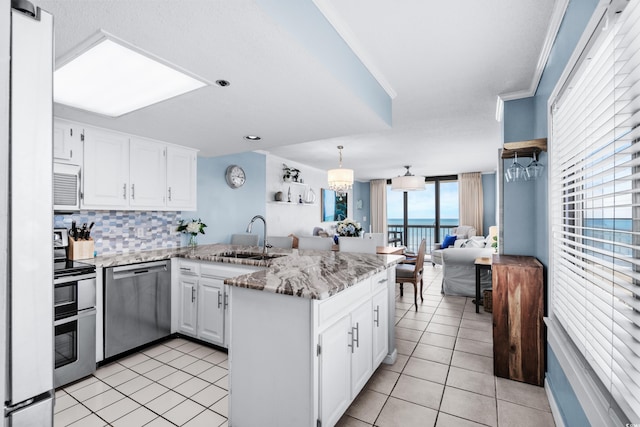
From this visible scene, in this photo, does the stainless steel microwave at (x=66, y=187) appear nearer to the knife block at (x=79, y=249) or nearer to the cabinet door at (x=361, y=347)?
the knife block at (x=79, y=249)

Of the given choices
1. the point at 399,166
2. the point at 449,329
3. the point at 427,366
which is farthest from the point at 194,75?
the point at 399,166

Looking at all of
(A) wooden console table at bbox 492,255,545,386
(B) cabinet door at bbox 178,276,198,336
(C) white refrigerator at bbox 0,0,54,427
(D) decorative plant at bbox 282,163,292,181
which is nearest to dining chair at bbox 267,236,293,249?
(B) cabinet door at bbox 178,276,198,336

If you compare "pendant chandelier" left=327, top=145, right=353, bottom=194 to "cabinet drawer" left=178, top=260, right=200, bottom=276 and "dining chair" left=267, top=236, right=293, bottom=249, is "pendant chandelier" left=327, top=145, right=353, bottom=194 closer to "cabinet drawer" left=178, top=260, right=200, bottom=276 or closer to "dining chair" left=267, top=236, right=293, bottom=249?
"dining chair" left=267, top=236, right=293, bottom=249

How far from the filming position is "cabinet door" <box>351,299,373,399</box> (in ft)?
6.31

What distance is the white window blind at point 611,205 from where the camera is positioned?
895 mm

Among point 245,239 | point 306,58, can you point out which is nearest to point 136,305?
point 245,239

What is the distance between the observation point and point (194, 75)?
1848 millimetres

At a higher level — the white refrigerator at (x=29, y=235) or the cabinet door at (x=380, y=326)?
the white refrigerator at (x=29, y=235)

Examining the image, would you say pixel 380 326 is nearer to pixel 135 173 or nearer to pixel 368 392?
pixel 368 392

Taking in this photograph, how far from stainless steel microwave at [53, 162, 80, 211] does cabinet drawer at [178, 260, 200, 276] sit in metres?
1.02

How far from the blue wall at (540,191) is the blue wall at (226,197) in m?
3.52

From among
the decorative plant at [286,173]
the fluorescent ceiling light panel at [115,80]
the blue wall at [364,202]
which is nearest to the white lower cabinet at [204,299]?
the fluorescent ceiling light panel at [115,80]

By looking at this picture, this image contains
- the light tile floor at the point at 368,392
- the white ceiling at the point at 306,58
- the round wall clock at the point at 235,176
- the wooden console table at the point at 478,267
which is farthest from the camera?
the round wall clock at the point at 235,176

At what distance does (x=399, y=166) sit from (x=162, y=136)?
17.4ft
